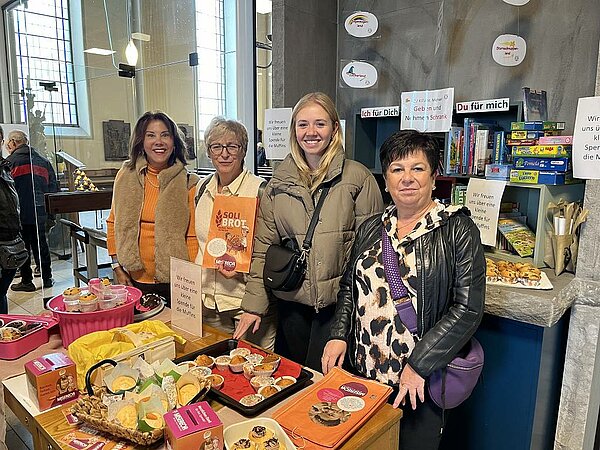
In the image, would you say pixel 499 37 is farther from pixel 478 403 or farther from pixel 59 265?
pixel 59 265

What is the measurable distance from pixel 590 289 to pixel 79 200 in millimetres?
3832

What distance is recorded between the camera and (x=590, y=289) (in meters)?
1.94

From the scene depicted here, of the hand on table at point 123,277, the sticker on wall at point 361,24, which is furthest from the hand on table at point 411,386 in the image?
the sticker on wall at point 361,24

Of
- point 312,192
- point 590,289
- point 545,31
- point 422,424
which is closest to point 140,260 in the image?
point 312,192

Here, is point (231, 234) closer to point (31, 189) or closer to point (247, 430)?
point (247, 430)

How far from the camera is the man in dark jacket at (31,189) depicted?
420 cm

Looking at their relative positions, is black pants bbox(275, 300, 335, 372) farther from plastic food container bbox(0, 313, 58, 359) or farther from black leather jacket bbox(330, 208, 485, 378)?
plastic food container bbox(0, 313, 58, 359)

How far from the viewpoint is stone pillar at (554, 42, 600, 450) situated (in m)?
1.93

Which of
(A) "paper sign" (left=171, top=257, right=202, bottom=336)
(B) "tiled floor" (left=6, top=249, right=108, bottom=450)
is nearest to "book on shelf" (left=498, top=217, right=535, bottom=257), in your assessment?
(A) "paper sign" (left=171, top=257, right=202, bottom=336)

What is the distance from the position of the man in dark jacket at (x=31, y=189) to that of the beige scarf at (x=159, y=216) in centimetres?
241

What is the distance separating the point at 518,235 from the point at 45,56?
4759 millimetres

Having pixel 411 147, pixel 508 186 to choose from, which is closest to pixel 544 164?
pixel 508 186

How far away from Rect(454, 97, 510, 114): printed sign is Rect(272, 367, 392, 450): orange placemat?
169 centimetres

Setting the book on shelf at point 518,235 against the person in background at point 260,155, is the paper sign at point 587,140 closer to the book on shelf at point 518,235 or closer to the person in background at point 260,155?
the book on shelf at point 518,235
